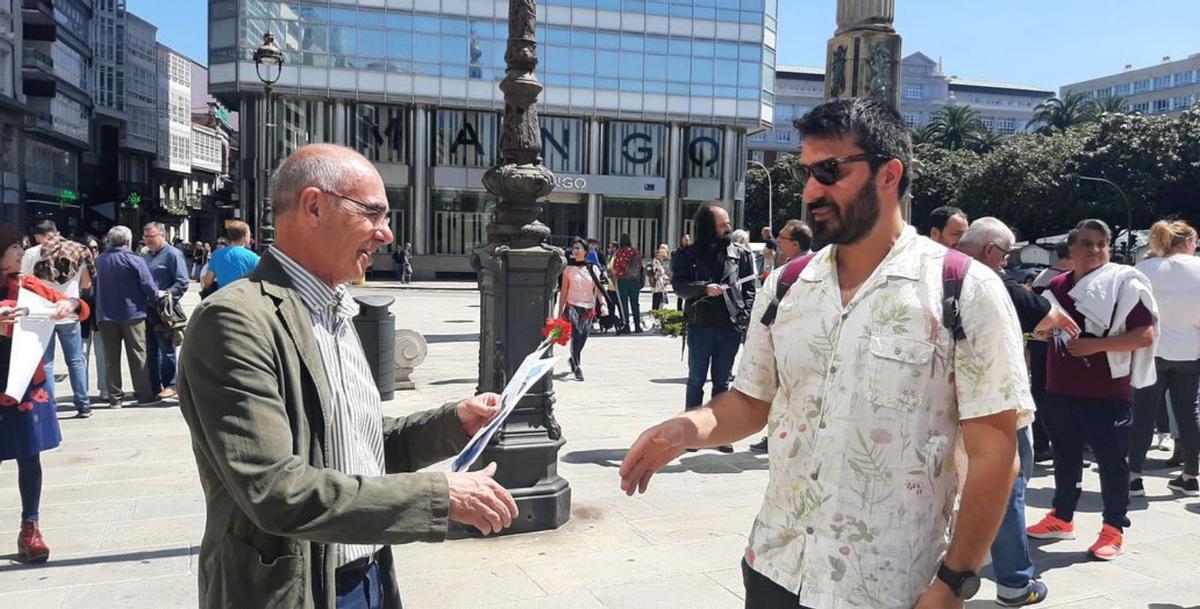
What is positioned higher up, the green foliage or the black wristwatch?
the black wristwatch

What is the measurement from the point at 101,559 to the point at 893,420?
15.1 feet

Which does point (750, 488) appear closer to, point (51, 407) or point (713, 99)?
point (51, 407)

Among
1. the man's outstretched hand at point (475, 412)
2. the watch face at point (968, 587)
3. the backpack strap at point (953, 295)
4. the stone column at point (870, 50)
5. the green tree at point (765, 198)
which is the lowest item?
the watch face at point (968, 587)

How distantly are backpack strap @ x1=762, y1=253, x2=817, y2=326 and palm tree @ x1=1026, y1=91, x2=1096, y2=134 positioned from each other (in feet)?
244

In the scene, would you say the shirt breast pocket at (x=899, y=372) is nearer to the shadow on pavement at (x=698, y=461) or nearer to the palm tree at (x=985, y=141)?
the shadow on pavement at (x=698, y=461)

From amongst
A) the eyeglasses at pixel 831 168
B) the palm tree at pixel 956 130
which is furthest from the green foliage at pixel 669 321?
the palm tree at pixel 956 130

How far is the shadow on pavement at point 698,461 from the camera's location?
6.93 m

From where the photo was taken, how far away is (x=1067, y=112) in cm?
7025

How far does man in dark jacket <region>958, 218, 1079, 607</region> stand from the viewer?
4.18 m

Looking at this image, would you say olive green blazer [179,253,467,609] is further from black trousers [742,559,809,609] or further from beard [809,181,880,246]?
beard [809,181,880,246]

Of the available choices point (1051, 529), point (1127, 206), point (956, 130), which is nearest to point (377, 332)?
point (1051, 529)

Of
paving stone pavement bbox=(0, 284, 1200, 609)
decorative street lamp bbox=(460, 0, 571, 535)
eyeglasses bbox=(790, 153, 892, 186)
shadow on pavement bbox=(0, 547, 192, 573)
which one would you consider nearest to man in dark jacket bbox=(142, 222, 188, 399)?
paving stone pavement bbox=(0, 284, 1200, 609)

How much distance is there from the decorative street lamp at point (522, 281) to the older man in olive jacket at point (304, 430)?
3.11 meters

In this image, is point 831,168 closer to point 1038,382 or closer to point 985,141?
point 1038,382
